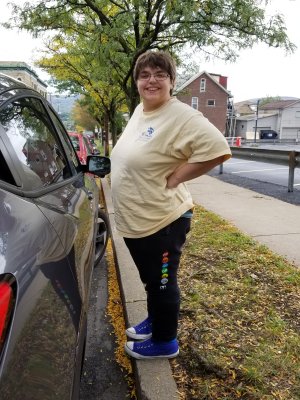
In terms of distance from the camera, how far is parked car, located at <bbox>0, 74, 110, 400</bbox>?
3.43 feet

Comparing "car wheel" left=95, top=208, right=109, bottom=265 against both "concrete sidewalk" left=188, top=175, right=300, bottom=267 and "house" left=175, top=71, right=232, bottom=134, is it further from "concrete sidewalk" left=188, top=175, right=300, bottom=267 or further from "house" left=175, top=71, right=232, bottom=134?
"house" left=175, top=71, right=232, bottom=134

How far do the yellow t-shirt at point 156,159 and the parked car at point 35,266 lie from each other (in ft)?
1.00

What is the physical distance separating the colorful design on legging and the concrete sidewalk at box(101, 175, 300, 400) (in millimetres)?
521

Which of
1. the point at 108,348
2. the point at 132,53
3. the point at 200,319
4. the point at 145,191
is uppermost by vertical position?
the point at 132,53

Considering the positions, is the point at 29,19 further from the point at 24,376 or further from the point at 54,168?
the point at 24,376

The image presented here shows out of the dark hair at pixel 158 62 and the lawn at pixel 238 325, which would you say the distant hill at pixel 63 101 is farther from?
the lawn at pixel 238 325

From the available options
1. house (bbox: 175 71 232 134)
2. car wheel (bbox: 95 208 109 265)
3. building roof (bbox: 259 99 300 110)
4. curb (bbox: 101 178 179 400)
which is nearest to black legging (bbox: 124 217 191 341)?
curb (bbox: 101 178 179 400)

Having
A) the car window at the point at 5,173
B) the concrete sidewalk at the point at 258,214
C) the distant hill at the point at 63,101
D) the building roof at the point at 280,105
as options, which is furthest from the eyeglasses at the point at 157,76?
the building roof at the point at 280,105

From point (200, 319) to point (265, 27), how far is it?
5.63 meters

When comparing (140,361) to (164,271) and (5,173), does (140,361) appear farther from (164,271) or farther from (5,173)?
(5,173)

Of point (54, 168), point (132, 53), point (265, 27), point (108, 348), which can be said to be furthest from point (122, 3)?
point (108, 348)

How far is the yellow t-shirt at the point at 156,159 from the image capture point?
6.38 ft

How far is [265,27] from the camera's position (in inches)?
263

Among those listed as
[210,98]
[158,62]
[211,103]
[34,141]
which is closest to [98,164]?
[34,141]
